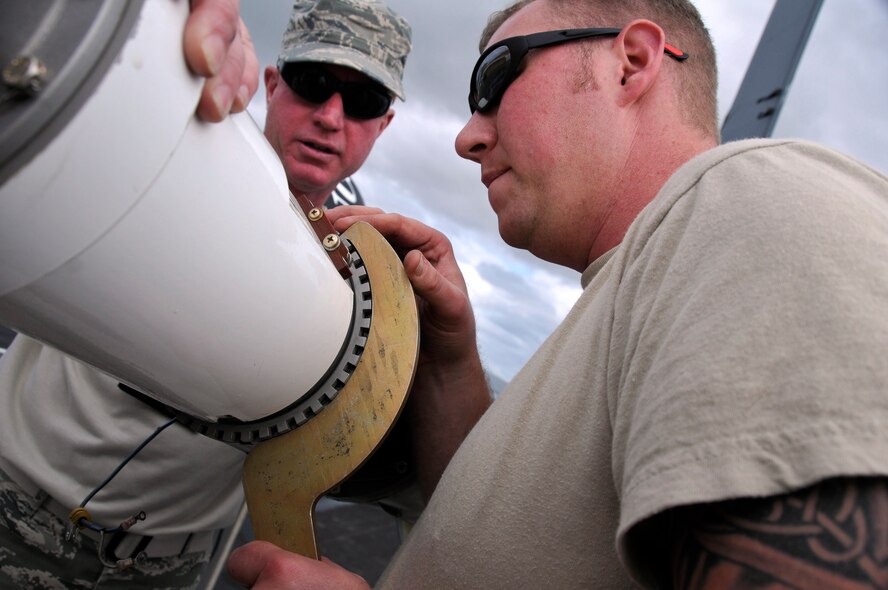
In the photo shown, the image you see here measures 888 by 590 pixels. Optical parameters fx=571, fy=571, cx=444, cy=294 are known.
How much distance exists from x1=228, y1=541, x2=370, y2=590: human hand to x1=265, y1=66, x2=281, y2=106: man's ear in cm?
182

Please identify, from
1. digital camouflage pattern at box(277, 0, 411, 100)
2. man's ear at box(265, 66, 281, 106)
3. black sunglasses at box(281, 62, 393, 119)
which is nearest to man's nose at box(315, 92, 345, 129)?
black sunglasses at box(281, 62, 393, 119)

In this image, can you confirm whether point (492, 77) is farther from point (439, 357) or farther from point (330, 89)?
point (330, 89)

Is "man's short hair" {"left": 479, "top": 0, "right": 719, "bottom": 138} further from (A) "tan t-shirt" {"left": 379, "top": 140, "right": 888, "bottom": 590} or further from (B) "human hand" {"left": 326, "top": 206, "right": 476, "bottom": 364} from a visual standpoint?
(A) "tan t-shirt" {"left": 379, "top": 140, "right": 888, "bottom": 590}

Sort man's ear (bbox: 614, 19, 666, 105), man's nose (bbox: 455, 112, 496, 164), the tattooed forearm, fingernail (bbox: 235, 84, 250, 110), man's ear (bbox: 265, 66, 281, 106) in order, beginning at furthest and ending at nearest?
man's ear (bbox: 265, 66, 281, 106), man's nose (bbox: 455, 112, 496, 164), man's ear (bbox: 614, 19, 666, 105), fingernail (bbox: 235, 84, 250, 110), the tattooed forearm

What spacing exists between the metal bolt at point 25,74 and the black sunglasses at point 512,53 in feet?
3.46

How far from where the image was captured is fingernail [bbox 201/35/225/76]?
0.51 meters

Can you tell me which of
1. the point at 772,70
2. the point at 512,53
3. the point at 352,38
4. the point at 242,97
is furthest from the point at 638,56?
the point at 772,70

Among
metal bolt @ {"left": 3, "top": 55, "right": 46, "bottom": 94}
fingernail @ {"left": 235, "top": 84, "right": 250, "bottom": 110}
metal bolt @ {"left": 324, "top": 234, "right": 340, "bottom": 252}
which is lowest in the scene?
metal bolt @ {"left": 324, "top": 234, "right": 340, "bottom": 252}

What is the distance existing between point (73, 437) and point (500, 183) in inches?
44.6

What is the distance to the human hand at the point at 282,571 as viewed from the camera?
835 mm

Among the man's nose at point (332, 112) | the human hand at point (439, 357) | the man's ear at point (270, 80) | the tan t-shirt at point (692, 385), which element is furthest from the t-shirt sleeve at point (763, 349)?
the man's ear at point (270, 80)

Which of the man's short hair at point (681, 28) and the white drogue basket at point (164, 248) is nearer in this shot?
the white drogue basket at point (164, 248)

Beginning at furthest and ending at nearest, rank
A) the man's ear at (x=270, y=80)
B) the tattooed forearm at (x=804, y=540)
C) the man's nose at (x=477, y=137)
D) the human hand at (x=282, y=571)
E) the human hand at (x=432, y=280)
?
the man's ear at (x=270, y=80)
the man's nose at (x=477, y=137)
the human hand at (x=432, y=280)
the human hand at (x=282, y=571)
the tattooed forearm at (x=804, y=540)

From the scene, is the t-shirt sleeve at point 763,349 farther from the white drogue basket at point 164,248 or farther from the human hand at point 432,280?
the human hand at point 432,280
